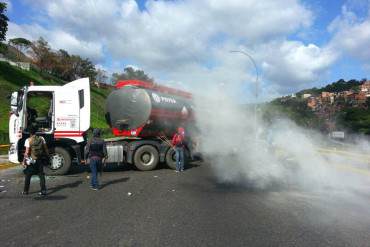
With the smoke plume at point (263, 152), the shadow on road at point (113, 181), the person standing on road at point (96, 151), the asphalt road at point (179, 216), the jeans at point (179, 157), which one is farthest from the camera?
the jeans at point (179, 157)

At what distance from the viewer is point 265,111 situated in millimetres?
21562

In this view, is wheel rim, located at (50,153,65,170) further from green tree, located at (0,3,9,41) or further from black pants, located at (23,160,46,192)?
green tree, located at (0,3,9,41)

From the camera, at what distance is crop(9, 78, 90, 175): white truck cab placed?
13219mm

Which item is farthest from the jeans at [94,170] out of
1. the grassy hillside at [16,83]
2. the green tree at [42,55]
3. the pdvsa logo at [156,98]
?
the green tree at [42,55]

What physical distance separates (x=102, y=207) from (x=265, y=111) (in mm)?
14638

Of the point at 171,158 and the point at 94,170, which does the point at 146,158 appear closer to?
the point at 171,158

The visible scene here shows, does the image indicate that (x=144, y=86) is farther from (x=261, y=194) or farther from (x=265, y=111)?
(x=265, y=111)

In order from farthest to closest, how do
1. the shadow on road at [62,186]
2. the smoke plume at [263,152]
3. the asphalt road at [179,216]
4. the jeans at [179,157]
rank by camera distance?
1. the jeans at [179,157]
2. the smoke plume at [263,152]
3. the shadow on road at [62,186]
4. the asphalt road at [179,216]

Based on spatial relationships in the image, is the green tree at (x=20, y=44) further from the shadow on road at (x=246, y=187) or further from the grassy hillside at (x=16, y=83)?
the shadow on road at (x=246, y=187)

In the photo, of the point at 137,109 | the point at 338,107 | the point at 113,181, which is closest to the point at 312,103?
the point at 338,107

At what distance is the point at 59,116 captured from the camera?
1333 cm

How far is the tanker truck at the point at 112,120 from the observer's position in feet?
43.2

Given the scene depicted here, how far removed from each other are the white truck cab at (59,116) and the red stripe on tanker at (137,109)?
1766 millimetres

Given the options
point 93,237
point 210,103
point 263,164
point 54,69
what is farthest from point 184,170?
point 54,69
